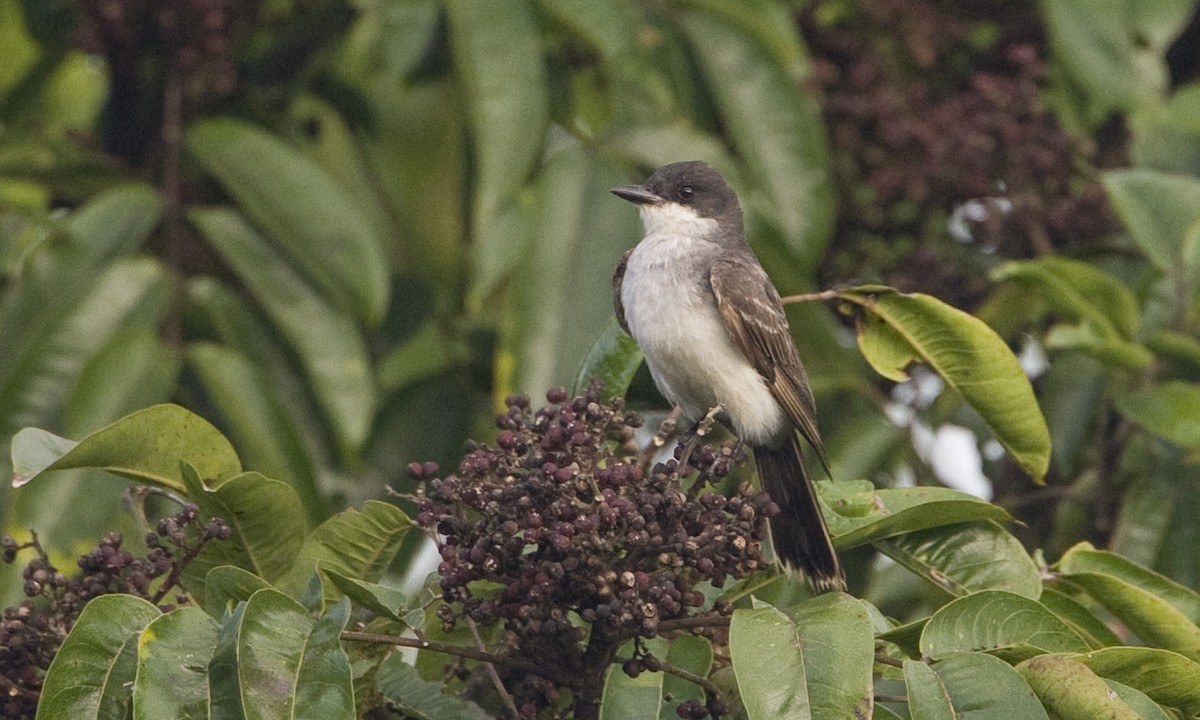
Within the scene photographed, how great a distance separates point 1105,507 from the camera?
4844 mm

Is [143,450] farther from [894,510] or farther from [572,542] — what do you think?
[894,510]

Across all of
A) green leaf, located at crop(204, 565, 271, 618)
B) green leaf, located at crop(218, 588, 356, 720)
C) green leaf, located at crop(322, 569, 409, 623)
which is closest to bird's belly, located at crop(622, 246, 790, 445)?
green leaf, located at crop(322, 569, 409, 623)

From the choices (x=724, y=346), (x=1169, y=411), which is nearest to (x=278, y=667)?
(x=724, y=346)

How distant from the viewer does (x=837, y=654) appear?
264cm

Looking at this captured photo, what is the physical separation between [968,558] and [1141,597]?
0.31 metres

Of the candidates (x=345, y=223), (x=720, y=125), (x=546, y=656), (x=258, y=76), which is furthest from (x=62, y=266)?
(x=546, y=656)

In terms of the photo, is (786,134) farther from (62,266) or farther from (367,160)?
(62,266)

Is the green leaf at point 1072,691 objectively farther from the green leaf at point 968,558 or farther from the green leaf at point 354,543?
the green leaf at point 354,543

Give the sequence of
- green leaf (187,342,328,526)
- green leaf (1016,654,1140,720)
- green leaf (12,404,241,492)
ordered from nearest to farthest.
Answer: green leaf (1016,654,1140,720) → green leaf (12,404,241,492) → green leaf (187,342,328,526)

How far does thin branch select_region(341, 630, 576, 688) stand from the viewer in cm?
279

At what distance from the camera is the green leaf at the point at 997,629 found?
2.74 meters

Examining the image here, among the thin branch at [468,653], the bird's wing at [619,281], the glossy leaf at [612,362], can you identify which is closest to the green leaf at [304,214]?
the bird's wing at [619,281]

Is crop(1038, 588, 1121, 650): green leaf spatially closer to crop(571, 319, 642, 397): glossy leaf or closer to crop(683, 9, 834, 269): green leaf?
crop(571, 319, 642, 397): glossy leaf

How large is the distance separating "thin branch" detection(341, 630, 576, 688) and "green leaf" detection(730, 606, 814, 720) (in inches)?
13.6
